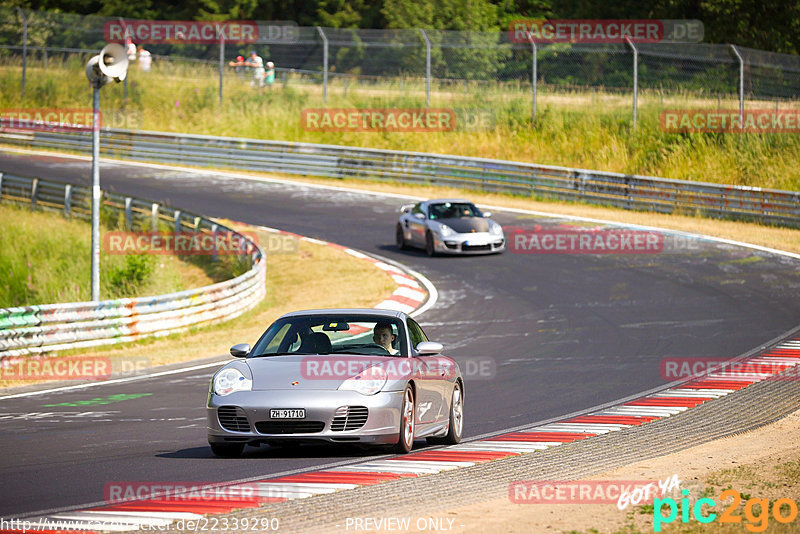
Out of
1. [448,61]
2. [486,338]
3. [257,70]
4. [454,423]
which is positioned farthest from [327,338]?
[257,70]

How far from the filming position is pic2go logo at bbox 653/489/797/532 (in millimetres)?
6941

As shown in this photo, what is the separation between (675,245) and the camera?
26.9 meters

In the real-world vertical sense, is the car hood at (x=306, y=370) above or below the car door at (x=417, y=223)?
above

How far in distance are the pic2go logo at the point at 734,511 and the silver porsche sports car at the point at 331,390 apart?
8.66 feet

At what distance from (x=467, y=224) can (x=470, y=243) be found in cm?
46

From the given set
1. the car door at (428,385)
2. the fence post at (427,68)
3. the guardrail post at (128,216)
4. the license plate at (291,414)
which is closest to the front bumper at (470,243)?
the guardrail post at (128,216)

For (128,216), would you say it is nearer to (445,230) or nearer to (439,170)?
(445,230)

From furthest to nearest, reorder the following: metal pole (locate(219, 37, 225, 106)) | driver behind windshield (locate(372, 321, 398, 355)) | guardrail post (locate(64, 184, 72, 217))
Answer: metal pole (locate(219, 37, 225, 106)) < guardrail post (locate(64, 184, 72, 217)) < driver behind windshield (locate(372, 321, 398, 355))

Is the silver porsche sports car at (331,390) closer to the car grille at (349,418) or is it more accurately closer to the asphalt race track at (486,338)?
the car grille at (349,418)

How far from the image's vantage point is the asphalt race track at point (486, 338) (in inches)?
372

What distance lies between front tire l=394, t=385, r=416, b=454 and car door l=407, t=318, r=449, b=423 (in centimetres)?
17

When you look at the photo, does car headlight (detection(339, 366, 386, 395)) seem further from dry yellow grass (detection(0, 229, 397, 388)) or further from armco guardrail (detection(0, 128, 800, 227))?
armco guardrail (detection(0, 128, 800, 227))

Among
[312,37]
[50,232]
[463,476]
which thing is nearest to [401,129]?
[312,37]

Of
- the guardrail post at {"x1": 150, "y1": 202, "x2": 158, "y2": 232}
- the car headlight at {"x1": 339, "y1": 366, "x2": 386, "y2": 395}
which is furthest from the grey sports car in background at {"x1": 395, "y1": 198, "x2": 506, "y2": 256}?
the car headlight at {"x1": 339, "y1": 366, "x2": 386, "y2": 395}
